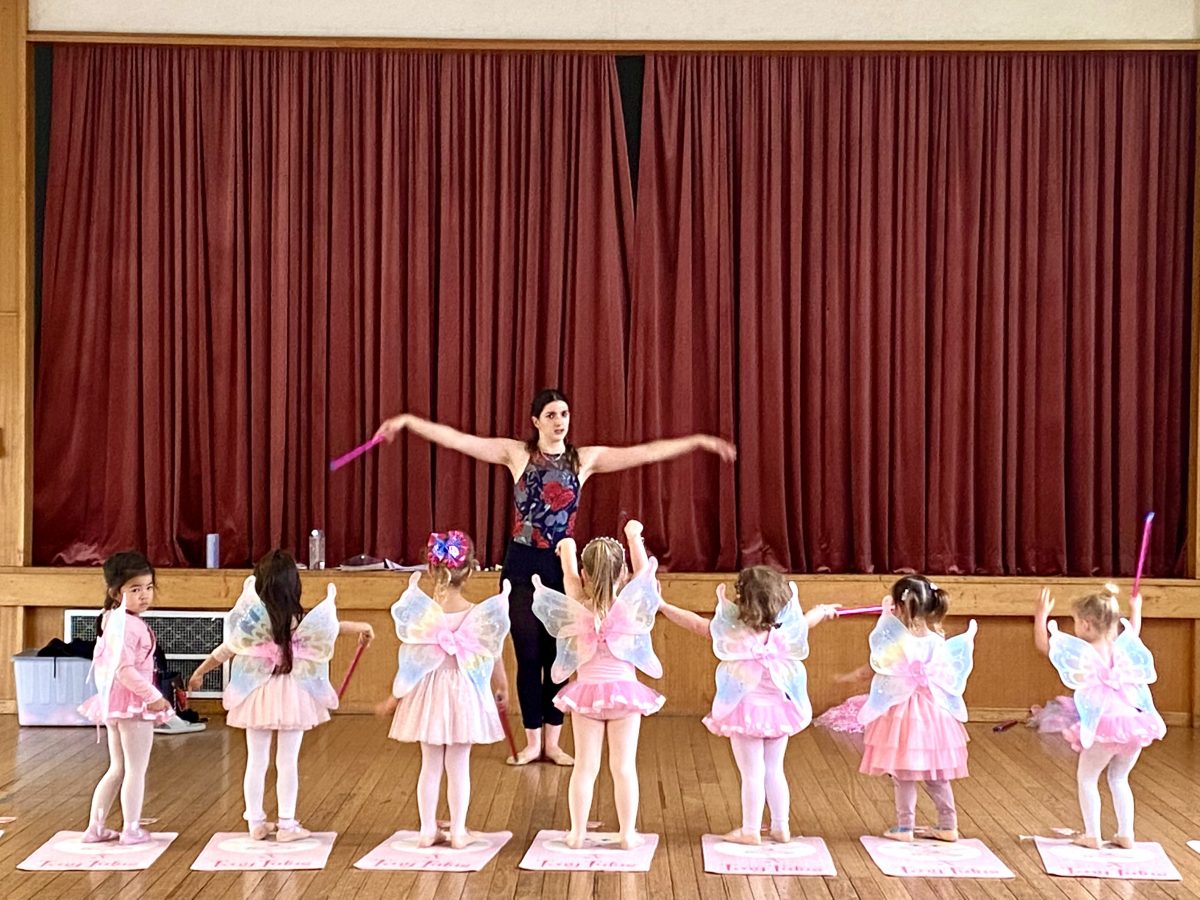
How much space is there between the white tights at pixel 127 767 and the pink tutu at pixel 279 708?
270 millimetres

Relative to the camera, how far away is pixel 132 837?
4.70m

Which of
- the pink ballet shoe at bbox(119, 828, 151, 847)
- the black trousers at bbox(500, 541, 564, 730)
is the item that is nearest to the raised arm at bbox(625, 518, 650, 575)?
the black trousers at bbox(500, 541, 564, 730)

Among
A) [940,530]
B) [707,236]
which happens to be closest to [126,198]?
[707,236]

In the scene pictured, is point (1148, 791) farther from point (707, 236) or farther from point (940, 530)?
point (707, 236)

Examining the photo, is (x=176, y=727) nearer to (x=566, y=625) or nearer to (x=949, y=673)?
(x=566, y=625)

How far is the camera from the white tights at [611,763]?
182 inches

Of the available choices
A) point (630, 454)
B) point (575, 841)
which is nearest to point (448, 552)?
point (575, 841)

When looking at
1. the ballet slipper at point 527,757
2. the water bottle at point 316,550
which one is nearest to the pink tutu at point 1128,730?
the ballet slipper at point 527,757

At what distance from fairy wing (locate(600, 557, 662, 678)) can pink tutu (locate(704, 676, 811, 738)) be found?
10.4 inches

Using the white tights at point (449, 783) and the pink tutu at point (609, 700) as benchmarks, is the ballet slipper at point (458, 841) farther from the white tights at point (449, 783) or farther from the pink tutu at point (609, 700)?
the pink tutu at point (609, 700)

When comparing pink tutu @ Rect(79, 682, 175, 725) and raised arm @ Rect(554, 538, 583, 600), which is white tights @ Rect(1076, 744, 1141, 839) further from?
pink tutu @ Rect(79, 682, 175, 725)

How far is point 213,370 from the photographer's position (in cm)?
734

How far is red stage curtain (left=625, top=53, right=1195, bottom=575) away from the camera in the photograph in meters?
7.20

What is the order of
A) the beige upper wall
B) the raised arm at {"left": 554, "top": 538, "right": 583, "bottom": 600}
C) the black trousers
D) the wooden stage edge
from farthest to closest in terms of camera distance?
the beige upper wall
the wooden stage edge
the black trousers
the raised arm at {"left": 554, "top": 538, "right": 583, "bottom": 600}
